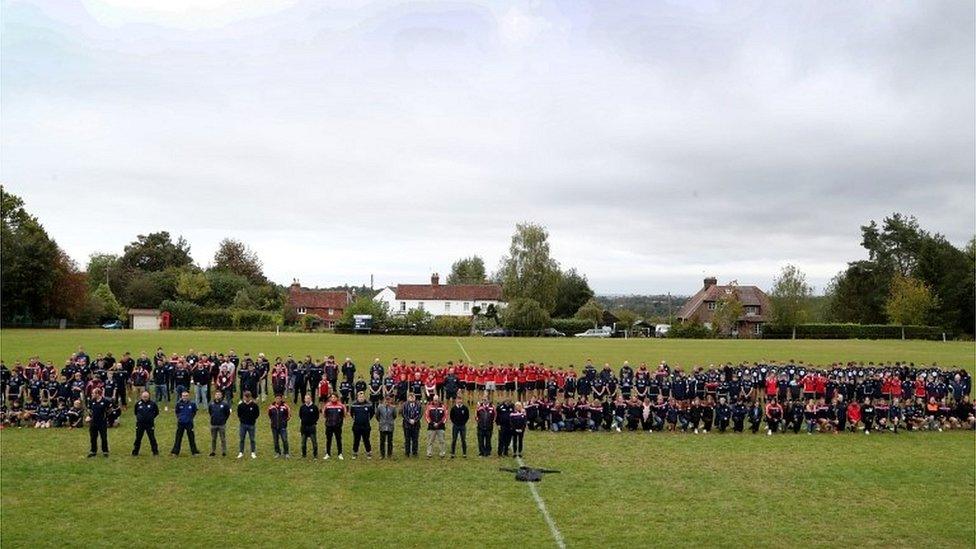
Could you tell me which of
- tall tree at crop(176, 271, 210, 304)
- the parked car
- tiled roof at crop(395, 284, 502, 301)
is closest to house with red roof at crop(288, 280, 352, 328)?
tiled roof at crop(395, 284, 502, 301)

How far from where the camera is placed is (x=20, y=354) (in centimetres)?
3859

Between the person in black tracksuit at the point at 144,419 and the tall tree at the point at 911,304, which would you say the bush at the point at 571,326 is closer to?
the tall tree at the point at 911,304

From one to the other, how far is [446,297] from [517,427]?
90.5m

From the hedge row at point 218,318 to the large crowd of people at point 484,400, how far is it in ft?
167

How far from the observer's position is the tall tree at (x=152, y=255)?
11219 centimetres

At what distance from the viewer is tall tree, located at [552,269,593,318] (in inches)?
3912

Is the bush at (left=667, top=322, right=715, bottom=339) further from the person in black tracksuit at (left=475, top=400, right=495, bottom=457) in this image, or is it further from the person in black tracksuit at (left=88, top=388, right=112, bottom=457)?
the person in black tracksuit at (left=88, top=388, right=112, bottom=457)

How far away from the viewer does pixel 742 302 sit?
9344cm

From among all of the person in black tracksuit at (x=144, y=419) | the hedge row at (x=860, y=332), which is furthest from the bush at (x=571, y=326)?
the person in black tracksuit at (x=144, y=419)

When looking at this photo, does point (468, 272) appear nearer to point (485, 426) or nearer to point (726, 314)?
point (726, 314)

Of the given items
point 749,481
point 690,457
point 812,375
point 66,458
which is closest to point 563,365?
point 812,375

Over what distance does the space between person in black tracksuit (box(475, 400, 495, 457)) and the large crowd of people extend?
1.4 inches

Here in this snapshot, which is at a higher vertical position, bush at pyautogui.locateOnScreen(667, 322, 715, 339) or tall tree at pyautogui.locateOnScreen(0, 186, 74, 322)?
tall tree at pyautogui.locateOnScreen(0, 186, 74, 322)

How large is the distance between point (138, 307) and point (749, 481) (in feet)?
298
